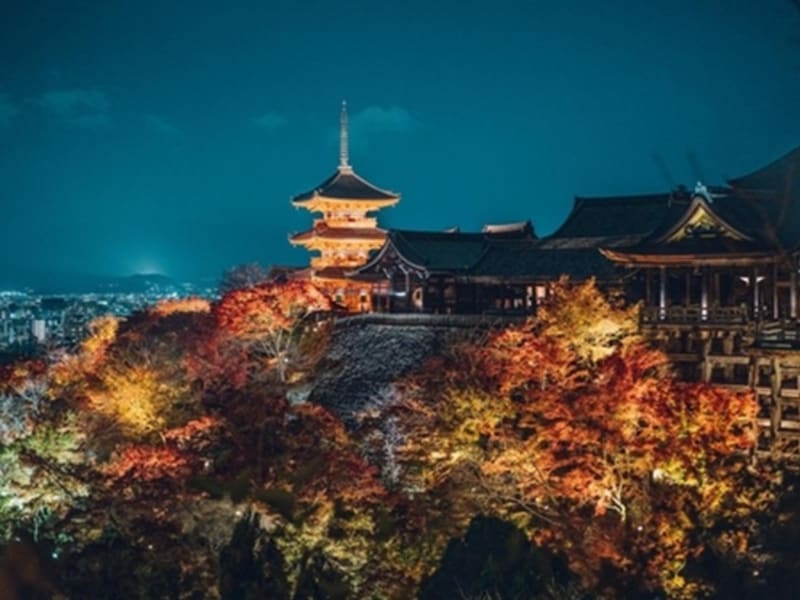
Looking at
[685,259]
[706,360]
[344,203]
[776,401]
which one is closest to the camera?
[776,401]

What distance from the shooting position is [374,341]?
31000 millimetres

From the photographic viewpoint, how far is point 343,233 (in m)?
43.9

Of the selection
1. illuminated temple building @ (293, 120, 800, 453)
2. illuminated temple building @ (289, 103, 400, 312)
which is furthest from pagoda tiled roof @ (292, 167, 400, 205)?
illuminated temple building @ (293, 120, 800, 453)

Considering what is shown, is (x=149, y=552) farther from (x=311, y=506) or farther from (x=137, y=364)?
(x=137, y=364)

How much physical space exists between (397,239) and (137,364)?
11.4m

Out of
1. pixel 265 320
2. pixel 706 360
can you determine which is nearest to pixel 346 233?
pixel 265 320

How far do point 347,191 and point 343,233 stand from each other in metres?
2.43

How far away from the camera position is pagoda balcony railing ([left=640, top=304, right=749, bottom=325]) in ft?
74.9

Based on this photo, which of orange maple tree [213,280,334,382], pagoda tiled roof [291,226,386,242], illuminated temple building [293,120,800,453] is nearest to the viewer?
illuminated temple building [293,120,800,453]

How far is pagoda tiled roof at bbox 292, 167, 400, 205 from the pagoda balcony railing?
2175cm

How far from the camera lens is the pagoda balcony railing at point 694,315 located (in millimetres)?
22828

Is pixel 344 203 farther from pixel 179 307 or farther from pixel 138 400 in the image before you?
pixel 138 400

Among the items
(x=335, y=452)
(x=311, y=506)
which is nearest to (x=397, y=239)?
(x=335, y=452)

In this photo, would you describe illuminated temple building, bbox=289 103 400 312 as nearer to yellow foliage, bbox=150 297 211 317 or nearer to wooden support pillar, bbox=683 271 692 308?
yellow foliage, bbox=150 297 211 317
